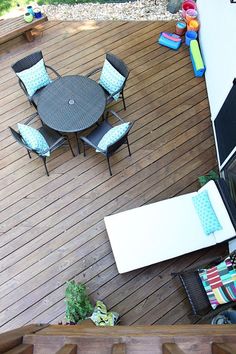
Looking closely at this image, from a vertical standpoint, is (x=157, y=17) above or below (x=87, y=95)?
above

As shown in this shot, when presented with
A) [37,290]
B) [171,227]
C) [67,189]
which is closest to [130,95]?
[67,189]

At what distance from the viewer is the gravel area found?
6355 millimetres

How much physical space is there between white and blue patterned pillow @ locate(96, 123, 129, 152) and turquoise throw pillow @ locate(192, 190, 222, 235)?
1187 millimetres

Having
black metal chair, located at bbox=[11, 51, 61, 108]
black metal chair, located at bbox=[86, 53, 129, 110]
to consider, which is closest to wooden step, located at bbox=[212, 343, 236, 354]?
black metal chair, located at bbox=[86, 53, 129, 110]

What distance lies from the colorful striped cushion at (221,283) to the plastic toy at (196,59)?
3161 millimetres

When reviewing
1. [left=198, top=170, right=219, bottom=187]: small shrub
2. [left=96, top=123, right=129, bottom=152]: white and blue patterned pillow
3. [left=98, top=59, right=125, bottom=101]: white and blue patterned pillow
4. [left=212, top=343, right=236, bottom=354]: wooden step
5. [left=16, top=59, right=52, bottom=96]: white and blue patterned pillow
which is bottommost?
[left=198, top=170, right=219, bottom=187]: small shrub

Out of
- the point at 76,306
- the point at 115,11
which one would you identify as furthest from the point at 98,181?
the point at 115,11

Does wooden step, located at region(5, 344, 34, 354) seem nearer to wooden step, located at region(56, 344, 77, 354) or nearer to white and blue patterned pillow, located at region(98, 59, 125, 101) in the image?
wooden step, located at region(56, 344, 77, 354)

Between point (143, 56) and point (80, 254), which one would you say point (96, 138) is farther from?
point (143, 56)

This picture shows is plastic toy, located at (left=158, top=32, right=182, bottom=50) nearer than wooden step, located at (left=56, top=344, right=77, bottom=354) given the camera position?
No

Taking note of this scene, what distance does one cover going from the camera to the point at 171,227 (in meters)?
4.16

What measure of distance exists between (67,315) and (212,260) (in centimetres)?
170

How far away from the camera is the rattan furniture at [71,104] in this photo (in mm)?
4637

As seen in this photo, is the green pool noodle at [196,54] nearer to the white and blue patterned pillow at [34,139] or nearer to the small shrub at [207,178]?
the small shrub at [207,178]
